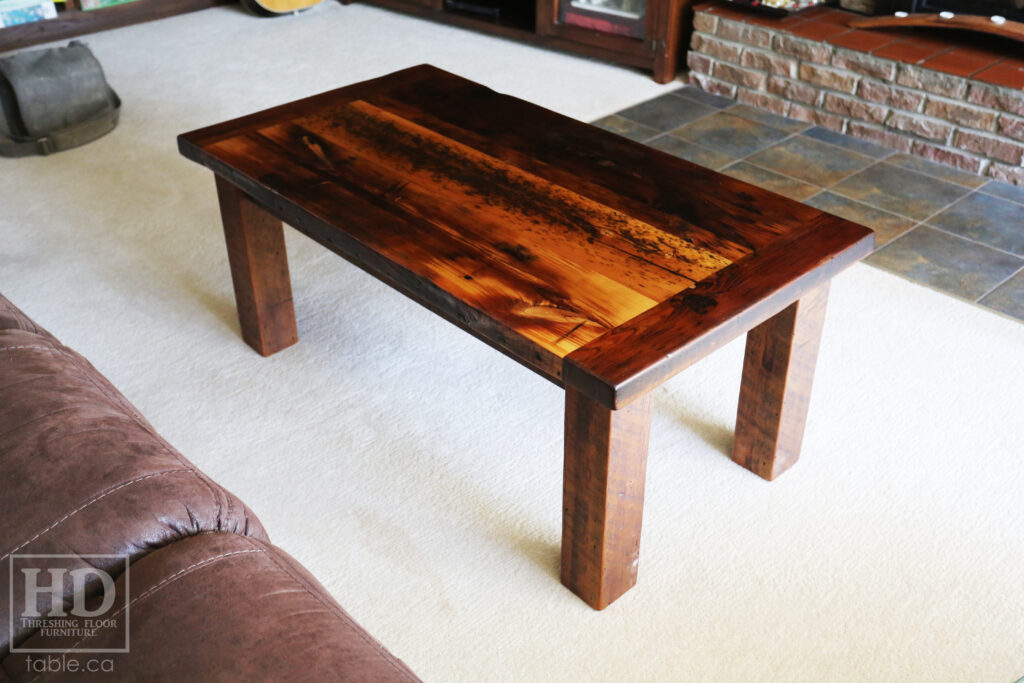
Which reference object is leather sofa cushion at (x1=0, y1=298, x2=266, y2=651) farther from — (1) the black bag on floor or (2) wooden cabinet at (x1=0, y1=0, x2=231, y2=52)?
(2) wooden cabinet at (x1=0, y1=0, x2=231, y2=52)

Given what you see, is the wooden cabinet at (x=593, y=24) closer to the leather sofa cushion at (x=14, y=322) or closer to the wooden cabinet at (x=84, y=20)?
the wooden cabinet at (x=84, y=20)

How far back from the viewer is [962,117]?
2.92 metres

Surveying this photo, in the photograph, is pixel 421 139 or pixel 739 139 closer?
pixel 421 139

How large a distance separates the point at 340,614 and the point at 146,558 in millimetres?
220

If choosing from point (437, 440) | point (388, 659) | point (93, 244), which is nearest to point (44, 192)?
point (93, 244)

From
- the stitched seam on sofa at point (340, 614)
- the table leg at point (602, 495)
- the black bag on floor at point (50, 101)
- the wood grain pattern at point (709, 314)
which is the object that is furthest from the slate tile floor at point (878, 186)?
the stitched seam on sofa at point (340, 614)

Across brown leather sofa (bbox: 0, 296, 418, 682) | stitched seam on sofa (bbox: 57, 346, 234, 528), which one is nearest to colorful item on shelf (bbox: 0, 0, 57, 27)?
stitched seam on sofa (bbox: 57, 346, 234, 528)

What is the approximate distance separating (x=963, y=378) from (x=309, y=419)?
1.39 meters

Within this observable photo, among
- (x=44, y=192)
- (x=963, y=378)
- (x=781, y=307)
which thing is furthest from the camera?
(x=44, y=192)

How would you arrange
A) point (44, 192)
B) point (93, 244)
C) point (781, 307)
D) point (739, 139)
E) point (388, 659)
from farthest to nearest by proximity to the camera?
point (739, 139) < point (44, 192) < point (93, 244) < point (781, 307) < point (388, 659)

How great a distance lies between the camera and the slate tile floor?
244 cm

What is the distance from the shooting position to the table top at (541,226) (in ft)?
4.39

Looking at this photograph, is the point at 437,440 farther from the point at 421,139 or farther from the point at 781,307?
the point at 781,307

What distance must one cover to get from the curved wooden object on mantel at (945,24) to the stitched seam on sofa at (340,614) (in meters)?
2.84
